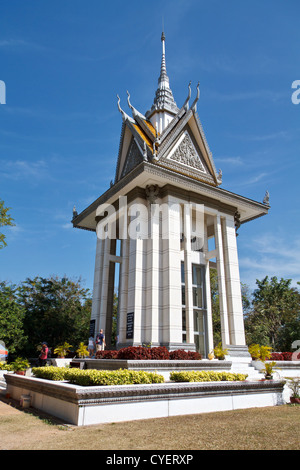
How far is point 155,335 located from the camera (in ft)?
66.9

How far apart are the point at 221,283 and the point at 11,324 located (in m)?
17.5

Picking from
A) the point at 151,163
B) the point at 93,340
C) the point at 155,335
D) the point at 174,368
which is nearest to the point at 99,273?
the point at 93,340

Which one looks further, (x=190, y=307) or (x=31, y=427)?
(x=190, y=307)

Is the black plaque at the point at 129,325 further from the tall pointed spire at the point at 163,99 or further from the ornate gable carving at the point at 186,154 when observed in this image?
the tall pointed spire at the point at 163,99

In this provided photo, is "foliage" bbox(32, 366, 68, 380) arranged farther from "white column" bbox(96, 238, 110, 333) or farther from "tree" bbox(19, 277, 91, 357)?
"tree" bbox(19, 277, 91, 357)

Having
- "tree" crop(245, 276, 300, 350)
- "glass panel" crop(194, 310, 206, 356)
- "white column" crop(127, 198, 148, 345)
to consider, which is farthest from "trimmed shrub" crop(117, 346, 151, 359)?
"tree" crop(245, 276, 300, 350)

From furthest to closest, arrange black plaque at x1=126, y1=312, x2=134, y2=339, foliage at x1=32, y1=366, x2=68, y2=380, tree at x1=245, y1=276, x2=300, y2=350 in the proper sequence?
tree at x1=245, y1=276, x2=300, y2=350 → black plaque at x1=126, y1=312, x2=134, y2=339 → foliage at x1=32, y1=366, x2=68, y2=380

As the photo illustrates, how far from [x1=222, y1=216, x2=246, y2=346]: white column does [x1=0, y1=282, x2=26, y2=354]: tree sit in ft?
57.2

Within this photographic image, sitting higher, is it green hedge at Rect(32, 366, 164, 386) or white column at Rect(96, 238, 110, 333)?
white column at Rect(96, 238, 110, 333)

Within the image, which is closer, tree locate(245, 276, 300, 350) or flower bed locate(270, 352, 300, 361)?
flower bed locate(270, 352, 300, 361)

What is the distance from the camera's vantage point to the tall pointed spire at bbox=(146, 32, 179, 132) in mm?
29578

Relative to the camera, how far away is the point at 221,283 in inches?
956

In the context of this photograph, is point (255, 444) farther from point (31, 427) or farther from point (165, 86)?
point (165, 86)
